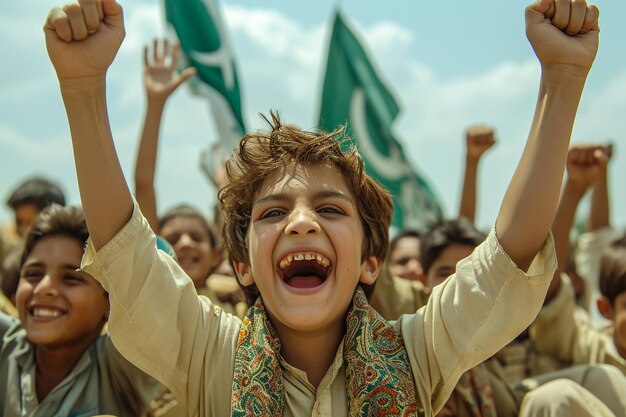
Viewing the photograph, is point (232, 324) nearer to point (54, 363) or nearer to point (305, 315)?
point (305, 315)

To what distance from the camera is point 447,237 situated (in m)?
3.92

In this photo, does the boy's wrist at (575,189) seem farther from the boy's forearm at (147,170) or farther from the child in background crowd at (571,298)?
the boy's forearm at (147,170)

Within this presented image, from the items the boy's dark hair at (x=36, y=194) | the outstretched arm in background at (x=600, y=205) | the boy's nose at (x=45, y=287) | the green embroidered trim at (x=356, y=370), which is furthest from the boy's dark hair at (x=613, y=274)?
the boy's dark hair at (x=36, y=194)

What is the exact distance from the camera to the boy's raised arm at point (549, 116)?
1903mm

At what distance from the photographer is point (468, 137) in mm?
4285

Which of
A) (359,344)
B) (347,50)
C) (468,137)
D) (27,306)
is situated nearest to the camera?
(359,344)

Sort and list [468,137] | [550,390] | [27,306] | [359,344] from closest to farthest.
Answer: [359,344]
[550,390]
[27,306]
[468,137]

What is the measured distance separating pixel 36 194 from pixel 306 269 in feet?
12.7

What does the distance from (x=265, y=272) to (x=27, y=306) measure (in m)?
1.15

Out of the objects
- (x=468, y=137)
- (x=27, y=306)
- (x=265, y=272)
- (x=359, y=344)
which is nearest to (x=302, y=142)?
(x=265, y=272)

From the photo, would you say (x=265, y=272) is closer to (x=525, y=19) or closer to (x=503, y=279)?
(x=503, y=279)

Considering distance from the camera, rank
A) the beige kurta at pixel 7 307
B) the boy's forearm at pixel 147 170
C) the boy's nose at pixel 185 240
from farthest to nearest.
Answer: the boy's nose at pixel 185 240
the beige kurta at pixel 7 307
the boy's forearm at pixel 147 170

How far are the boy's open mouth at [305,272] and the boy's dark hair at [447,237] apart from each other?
177 centimetres

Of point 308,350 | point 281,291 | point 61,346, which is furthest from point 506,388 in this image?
point 61,346
